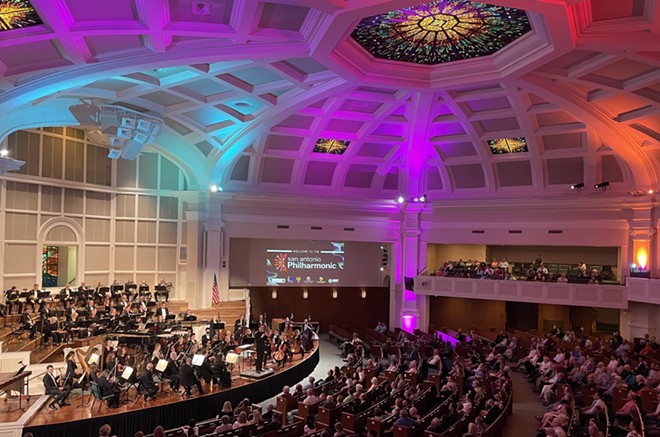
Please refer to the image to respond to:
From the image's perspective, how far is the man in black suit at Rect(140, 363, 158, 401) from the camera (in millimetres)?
13258

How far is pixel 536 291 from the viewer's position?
78.2 ft

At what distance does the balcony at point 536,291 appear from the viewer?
22203 mm

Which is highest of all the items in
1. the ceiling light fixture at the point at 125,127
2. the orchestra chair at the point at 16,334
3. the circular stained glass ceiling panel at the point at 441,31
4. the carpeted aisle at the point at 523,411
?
the circular stained glass ceiling panel at the point at 441,31

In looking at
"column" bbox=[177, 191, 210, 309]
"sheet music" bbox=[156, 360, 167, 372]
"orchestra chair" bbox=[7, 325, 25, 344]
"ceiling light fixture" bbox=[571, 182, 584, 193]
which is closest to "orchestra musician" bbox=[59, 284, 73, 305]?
"orchestra chair" bbox=[7, 325, 25, 344]

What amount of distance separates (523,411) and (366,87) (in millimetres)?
11674

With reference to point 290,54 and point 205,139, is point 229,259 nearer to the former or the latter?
point 205,139

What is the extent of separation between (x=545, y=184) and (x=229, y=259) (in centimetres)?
1469

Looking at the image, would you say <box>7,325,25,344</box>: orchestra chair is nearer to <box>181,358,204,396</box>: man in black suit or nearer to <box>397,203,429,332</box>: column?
<box>181,358,204,396</box>: man in black suit

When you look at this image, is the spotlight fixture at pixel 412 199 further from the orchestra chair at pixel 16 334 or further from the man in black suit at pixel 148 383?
the orchestra chair at pixel 16 334

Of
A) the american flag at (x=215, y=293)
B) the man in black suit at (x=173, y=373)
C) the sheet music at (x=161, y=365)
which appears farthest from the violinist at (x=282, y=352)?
the american flag at (x=215, y=293)

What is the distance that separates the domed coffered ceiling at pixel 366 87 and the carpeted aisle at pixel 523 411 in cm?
942

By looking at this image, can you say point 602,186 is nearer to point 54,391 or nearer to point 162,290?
point 162,290

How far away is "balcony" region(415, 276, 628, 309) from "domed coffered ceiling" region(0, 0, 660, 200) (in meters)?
4.12

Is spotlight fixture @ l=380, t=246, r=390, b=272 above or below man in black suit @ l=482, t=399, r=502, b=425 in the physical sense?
above
